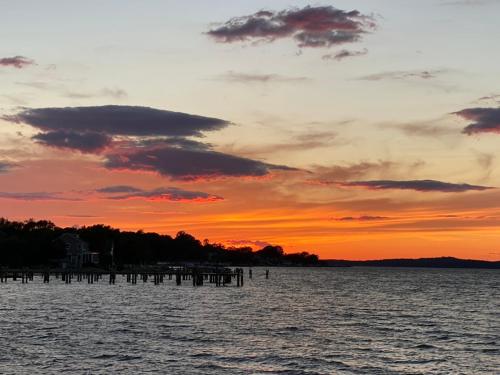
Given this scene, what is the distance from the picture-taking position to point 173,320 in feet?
219

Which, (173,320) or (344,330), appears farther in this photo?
(173,320)

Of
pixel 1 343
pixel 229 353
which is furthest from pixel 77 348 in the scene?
pixel 229 353

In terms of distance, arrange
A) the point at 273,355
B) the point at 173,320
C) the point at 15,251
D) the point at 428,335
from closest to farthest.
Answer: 1. the point at 273,355
2. the point at 428,335
3. the point at 173,320
4. the point at 15,251

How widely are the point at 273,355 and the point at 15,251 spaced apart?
167625 mm

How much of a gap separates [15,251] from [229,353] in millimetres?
166098

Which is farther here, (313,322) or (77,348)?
(313,322)

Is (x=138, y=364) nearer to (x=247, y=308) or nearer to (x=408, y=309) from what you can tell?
(x=247, y=308)

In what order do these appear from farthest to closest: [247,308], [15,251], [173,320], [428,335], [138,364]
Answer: [15,251], [247,308], [173,320], [428,335], [138,364]

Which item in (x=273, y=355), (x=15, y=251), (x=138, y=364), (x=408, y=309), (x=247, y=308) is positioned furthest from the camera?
(x=15, y=251)

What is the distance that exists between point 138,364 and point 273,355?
29.9 feet

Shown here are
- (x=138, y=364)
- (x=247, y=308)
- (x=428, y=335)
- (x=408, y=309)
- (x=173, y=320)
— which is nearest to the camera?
(x=138, y=364)

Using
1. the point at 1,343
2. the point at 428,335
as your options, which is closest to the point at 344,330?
the point at 428,335

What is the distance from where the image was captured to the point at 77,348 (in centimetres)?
4572

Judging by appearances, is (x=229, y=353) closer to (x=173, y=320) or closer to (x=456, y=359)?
(x=456, y=359)
